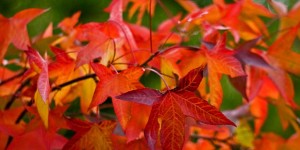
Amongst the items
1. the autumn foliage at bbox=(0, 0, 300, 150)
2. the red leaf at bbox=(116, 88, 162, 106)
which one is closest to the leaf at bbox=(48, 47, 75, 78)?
the autumn foliage at bbox=(0, 0, 300, 150)

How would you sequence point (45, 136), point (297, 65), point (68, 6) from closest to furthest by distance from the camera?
point (45, 136), point (297, 65), point (68, 6)

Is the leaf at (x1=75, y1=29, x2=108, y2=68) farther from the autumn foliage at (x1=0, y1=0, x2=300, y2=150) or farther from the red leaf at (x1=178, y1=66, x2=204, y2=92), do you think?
the red leaf at (x1=178, y1=66, x2=204, y2=92)

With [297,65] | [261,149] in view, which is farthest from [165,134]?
[261,149]

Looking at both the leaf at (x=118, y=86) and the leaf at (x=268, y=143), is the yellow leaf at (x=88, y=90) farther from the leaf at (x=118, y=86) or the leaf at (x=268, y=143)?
the leaf at (x=268, y=143)

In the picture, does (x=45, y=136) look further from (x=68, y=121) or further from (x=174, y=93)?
(x=174, y=93)

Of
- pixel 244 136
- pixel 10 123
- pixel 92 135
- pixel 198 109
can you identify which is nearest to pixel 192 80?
pixel 198 109

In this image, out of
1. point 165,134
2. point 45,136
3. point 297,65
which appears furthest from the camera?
point 297,65

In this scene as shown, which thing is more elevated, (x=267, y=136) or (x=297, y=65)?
(x=297, y=65)

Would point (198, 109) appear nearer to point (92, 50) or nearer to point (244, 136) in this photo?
point (92, 50)

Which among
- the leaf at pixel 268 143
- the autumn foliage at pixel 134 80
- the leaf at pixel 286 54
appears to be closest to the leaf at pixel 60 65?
the autumn foliage at pixel 134 80
